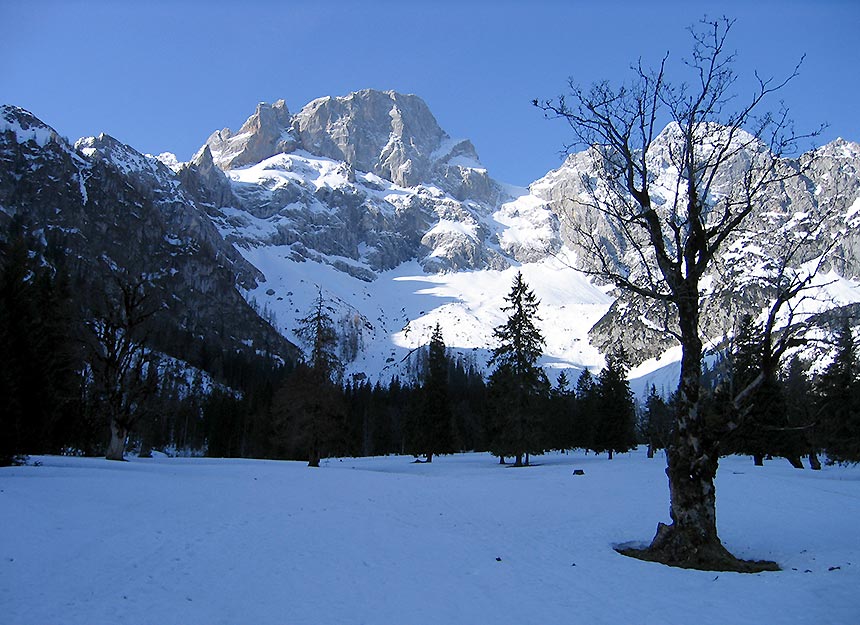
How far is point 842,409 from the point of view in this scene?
32.7 meters

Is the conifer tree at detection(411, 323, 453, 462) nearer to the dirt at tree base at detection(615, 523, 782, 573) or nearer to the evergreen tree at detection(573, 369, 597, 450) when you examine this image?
the evergreen tree at detection(573, 369, 597, 450)

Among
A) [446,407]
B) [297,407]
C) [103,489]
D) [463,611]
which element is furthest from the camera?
[446,407]

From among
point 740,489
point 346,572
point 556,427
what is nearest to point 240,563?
point 346,572

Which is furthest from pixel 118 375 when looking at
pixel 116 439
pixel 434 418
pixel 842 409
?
pixel 842 409

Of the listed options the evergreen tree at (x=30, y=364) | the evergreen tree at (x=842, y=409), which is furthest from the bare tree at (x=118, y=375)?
the evergreen tree at (x=842, y=409)

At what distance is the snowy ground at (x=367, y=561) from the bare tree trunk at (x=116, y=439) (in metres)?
7.77

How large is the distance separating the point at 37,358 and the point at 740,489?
Answer: 3019 cm

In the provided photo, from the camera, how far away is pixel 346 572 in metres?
9.09

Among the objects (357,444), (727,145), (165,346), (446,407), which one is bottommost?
(357,444)

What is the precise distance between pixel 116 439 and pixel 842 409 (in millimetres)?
40460

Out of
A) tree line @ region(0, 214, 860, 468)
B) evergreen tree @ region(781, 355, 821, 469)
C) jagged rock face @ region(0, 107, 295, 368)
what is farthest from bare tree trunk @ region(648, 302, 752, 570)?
jagged rock face @ region(0, 107, 295, 368)

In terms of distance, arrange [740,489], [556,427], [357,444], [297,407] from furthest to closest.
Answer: [357,444] < [556,427] < [297,407] < [740,489]

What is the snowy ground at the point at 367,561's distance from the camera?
7109 mm

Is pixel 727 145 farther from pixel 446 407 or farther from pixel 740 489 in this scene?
pixel 446 407
